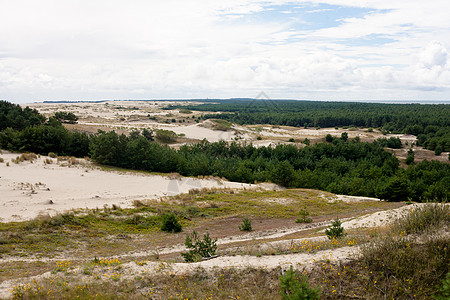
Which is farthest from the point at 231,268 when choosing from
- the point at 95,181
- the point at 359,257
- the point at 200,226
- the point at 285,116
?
the point at 285,116

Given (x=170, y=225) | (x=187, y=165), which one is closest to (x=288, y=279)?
(x=170, y=225)

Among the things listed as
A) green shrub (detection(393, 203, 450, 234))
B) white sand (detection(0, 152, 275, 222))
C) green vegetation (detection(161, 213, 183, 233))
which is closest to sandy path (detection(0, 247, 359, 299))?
green shrub (detection(393, 203, 450, 234))

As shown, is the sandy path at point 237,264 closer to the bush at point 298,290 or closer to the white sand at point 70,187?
the bush at point 298,290

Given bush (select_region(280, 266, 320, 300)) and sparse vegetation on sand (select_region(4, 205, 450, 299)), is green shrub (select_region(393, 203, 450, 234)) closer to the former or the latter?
sparse vegetation on sand (select_region(4, 205, 450, 299))

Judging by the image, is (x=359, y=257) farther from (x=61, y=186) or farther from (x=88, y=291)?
(x=61, y=186)

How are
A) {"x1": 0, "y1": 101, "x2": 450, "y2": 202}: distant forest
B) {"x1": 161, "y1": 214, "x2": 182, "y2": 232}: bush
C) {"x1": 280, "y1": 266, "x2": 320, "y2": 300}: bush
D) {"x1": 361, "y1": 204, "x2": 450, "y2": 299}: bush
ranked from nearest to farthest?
1. {"x1": 280, "y1": 266, "x2": 320, "y2": 300}: bush
2. {"x1": 361, "y1": 204, "x2": 450, "y2": 299}: bush
3. {"x1": 161, "y1": 214, "x2": 182, "y2": 232}: bush
4. {"x1": 0, "y1": 101, "x2": 450, "y2": 202}: distant forest

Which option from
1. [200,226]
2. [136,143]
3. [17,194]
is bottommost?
[200,226]

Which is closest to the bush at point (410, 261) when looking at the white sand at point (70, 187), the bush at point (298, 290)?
the bush at point (298, 290)

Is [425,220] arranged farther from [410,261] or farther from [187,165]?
[187,165]

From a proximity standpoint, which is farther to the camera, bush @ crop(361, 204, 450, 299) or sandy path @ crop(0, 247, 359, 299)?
sandy path @ crop(0, 247, 359, 299)
